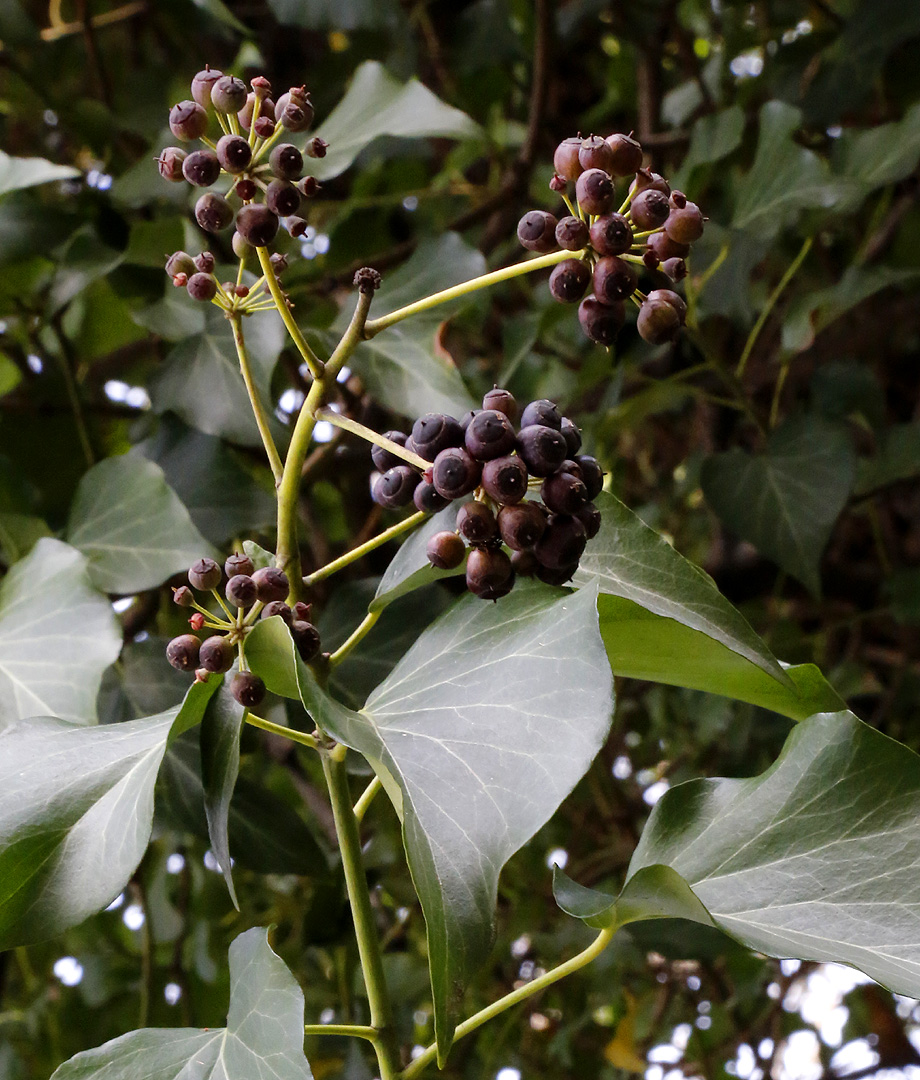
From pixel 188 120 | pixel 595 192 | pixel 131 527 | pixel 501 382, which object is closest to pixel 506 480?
pixel 595 192

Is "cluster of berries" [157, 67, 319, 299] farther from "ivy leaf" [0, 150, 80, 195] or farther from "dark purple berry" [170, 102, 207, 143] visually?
"ivy leaf" [0, 150, 80, 195]

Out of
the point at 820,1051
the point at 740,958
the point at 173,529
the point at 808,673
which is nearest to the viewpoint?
the point at 808,673

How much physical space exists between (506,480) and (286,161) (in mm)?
152

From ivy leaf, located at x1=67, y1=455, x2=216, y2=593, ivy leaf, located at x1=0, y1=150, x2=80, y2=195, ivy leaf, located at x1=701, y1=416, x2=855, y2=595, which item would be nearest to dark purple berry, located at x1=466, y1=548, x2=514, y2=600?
ivy leaf, located at x1=67, y1=455, x2=216, y2=593

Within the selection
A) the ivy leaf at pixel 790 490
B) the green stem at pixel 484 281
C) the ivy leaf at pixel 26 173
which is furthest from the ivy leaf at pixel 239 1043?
the ivy leaf at pixel 790 490

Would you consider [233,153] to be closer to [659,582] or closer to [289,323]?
[289,323]

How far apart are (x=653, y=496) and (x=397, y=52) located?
74 cm

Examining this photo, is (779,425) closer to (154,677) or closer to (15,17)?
(154,677)

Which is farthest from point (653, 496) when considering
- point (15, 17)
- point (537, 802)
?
point (537, 802)

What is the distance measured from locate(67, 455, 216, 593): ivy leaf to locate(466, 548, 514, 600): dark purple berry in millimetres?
331

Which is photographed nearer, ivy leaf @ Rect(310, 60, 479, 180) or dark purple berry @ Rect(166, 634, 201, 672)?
dark purple berry @ Rect(166, 634, 201, 672)

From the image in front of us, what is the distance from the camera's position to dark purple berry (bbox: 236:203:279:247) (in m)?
0.38

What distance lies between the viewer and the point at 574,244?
0.37 metres

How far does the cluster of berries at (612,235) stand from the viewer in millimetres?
365
